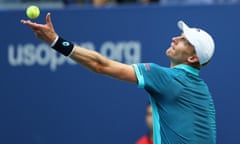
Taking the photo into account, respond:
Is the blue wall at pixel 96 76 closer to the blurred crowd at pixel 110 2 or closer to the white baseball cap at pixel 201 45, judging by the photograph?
the blurred crowd at pixel 110 2

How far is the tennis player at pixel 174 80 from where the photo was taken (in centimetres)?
472

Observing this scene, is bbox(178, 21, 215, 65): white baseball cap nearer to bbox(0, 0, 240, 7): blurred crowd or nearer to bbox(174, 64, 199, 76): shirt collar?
bbox(174, 64, 199, 76): shirt collar

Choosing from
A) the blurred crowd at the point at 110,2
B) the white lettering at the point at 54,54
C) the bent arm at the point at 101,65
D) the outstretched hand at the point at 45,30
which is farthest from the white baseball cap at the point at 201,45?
the blurred crowd at the point at 110,2

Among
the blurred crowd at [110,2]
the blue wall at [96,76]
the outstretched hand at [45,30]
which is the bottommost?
the blue wall at [96,76]

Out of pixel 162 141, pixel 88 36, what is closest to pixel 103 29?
pixel 88 36

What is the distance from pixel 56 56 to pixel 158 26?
1014mm

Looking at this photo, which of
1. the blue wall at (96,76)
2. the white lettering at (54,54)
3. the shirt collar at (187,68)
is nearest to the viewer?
the shirt collar at (187,68)

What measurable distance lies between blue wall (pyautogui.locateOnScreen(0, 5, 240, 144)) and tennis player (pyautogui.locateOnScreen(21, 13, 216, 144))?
2.36 metres

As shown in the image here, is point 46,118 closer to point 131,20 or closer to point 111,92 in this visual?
point 111,92

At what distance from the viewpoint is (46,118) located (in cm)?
779

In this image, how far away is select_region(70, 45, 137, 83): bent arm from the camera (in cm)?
472

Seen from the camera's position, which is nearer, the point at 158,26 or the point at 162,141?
the point at 162,141

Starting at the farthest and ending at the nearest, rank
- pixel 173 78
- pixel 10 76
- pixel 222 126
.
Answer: pixel 10 76 → pixel 222 126 → pixel 173 78

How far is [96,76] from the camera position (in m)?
7.62
